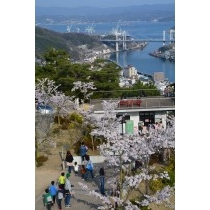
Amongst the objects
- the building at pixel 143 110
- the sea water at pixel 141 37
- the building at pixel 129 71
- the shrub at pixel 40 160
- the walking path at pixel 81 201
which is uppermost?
the sea water at pixel 141 37

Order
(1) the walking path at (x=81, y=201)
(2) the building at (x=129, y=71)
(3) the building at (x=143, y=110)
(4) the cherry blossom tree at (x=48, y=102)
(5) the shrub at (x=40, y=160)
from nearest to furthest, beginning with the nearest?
(1) the walking path at (x=81, y=201) < (5) the shrub at (x=40, y=160) < (3) the building at (x=143, y=110) < (4) the cherry blossom tree at (x=48, y=102) < (2) the building at (x=129, y=71)

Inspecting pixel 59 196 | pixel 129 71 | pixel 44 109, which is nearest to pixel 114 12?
pixel 129 71

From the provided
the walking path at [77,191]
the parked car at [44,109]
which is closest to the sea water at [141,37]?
the parked car at [44,109]

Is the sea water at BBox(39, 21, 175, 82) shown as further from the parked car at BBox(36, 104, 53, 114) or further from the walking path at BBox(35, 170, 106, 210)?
the walking path at BBox(35, 170, 106, 210)

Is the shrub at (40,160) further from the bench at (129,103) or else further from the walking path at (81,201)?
the bench at (129,103)

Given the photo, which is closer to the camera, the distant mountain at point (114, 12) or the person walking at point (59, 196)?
the person walking at point (59, 196)

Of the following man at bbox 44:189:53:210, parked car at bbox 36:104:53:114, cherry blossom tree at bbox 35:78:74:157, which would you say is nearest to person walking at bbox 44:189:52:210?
man at bbox 44:189:53:210
